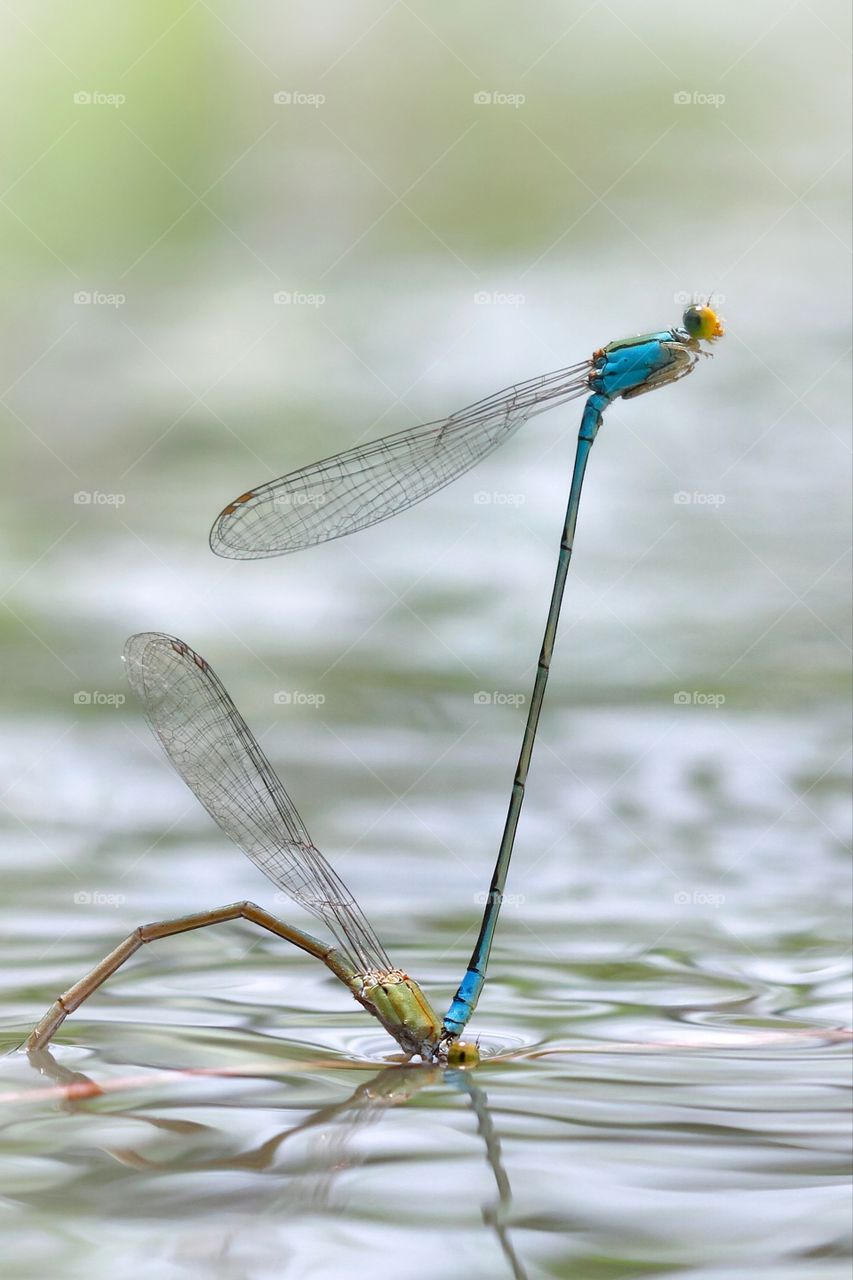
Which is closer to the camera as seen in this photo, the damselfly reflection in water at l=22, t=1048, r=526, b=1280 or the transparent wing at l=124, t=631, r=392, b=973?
the damselfly reflection in water at l=22, t=1048, r=526, b=1280

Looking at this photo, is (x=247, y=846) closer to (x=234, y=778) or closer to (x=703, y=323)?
(x=234, y=778)

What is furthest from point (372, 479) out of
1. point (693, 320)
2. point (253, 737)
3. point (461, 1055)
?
point (461, 1055)

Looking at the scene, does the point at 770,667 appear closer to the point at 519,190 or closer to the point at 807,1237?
the point at 519,190

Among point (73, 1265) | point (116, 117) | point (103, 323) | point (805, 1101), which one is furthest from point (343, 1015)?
point (116, 117)

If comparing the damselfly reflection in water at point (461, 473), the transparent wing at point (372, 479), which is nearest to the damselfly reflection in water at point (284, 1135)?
the damselfly reflection in water at point (461, 473)

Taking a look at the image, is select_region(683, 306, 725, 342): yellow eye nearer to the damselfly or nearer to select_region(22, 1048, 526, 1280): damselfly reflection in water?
the damselfly

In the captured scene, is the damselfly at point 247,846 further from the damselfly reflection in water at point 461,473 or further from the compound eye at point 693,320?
the compound eye at point 693,320

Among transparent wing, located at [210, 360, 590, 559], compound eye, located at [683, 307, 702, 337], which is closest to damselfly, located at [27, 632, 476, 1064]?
transparent wing, located at [210, 360, 590, 559]
